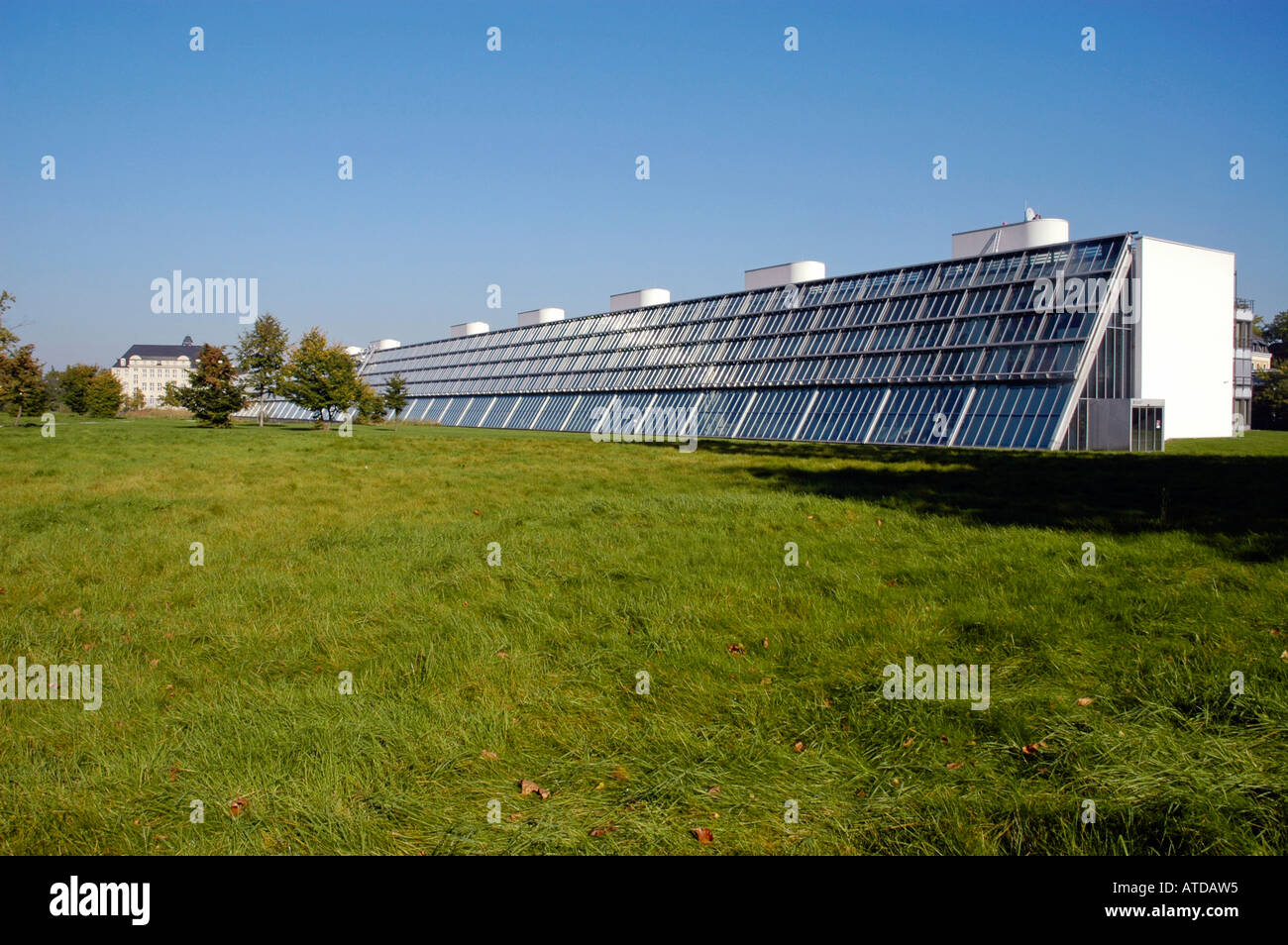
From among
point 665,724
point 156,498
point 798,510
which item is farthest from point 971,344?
point 665,724

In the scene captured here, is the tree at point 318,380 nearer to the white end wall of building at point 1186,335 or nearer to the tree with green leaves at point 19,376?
the tree with green leaves at point 19,376

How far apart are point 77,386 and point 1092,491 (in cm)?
7562

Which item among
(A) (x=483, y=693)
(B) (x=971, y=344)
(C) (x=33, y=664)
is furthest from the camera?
(B) (x=971, y=344)

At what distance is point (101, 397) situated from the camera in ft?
210

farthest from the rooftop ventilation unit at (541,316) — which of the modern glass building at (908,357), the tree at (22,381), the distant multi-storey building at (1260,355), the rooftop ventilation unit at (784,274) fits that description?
the distant multi-storey building at (1260,355)

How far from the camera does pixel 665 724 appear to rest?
5.14 m

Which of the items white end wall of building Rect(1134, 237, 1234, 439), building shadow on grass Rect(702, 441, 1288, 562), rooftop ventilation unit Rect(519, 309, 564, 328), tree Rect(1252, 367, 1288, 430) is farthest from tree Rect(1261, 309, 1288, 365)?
building shadow on grass Rect(702, 441, 1288, 562)

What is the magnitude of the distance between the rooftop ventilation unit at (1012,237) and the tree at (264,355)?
4645cm

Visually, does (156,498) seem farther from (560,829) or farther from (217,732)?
(560,829)

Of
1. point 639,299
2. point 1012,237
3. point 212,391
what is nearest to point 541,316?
point 639,299

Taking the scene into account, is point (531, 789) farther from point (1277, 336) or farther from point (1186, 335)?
point (1277, 336)

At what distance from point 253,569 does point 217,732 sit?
434 centimetres

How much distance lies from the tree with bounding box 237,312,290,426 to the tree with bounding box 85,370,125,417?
1808 cm
